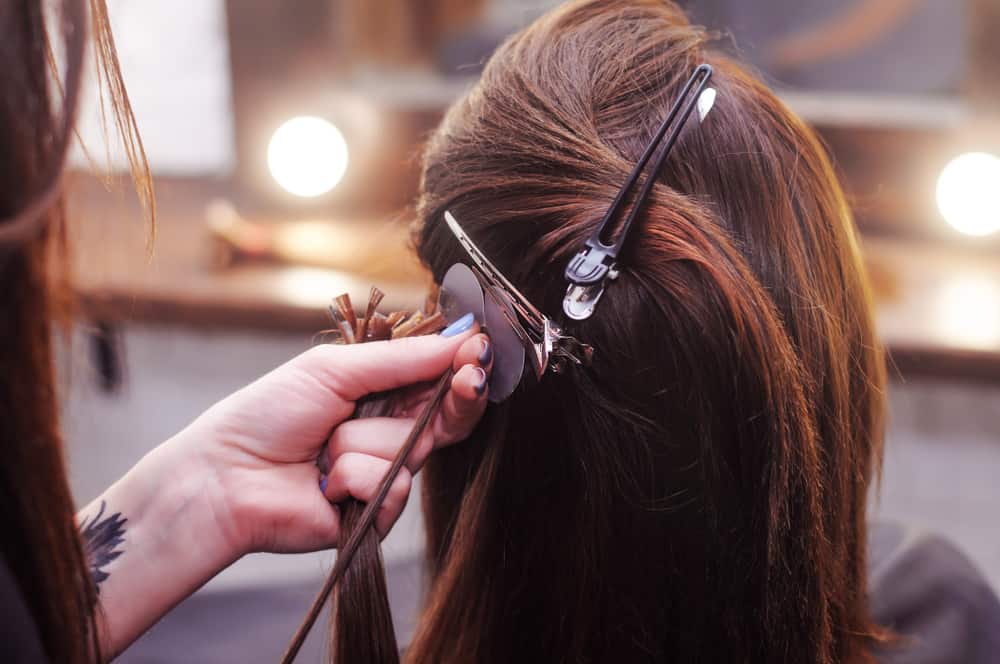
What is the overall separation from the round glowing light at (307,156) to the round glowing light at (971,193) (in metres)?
0.95

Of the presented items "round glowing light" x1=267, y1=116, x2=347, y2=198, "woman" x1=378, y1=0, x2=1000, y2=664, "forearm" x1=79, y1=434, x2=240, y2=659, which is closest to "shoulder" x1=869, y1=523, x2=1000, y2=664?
"woman" x1=378, y1=0, x2=1000, y2=664

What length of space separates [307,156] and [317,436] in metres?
1.04

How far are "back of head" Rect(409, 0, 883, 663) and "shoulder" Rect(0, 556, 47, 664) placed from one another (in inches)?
10.4

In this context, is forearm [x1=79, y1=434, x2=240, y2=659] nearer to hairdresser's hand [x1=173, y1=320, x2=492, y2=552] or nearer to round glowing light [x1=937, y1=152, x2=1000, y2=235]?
hairdresser's hand [x1=173, y1=320, x2=492, y2=552]

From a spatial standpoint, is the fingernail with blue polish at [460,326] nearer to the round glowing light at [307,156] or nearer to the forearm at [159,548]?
the forearm at [159,548]

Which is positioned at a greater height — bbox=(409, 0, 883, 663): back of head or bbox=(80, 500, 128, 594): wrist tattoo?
bbox=(409, 0, 883, 663): back of head

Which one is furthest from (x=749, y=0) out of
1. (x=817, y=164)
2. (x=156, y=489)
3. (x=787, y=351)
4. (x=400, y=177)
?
(x=156, y=489)

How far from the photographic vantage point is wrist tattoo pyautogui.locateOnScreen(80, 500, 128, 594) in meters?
0.63

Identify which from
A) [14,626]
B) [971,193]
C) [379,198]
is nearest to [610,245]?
[14,626]

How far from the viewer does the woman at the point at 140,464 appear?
43cm

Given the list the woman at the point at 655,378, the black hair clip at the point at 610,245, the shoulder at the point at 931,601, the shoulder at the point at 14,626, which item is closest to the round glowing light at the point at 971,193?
the shoulder at the point at 931,601

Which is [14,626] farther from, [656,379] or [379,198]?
[379,198]

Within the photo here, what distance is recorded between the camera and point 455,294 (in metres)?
0.58

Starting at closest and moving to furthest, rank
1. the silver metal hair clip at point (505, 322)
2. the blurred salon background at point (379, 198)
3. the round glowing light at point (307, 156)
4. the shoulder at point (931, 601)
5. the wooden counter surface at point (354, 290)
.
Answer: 1. the silver metal hair clip at point (505, 322)
2. the shoulder at point (931, 601)
3. the wooden counter surface at point (354, 290)
4. the blurred salon background at point (379, 198)
5. the round glowing light at point (307, 156)
